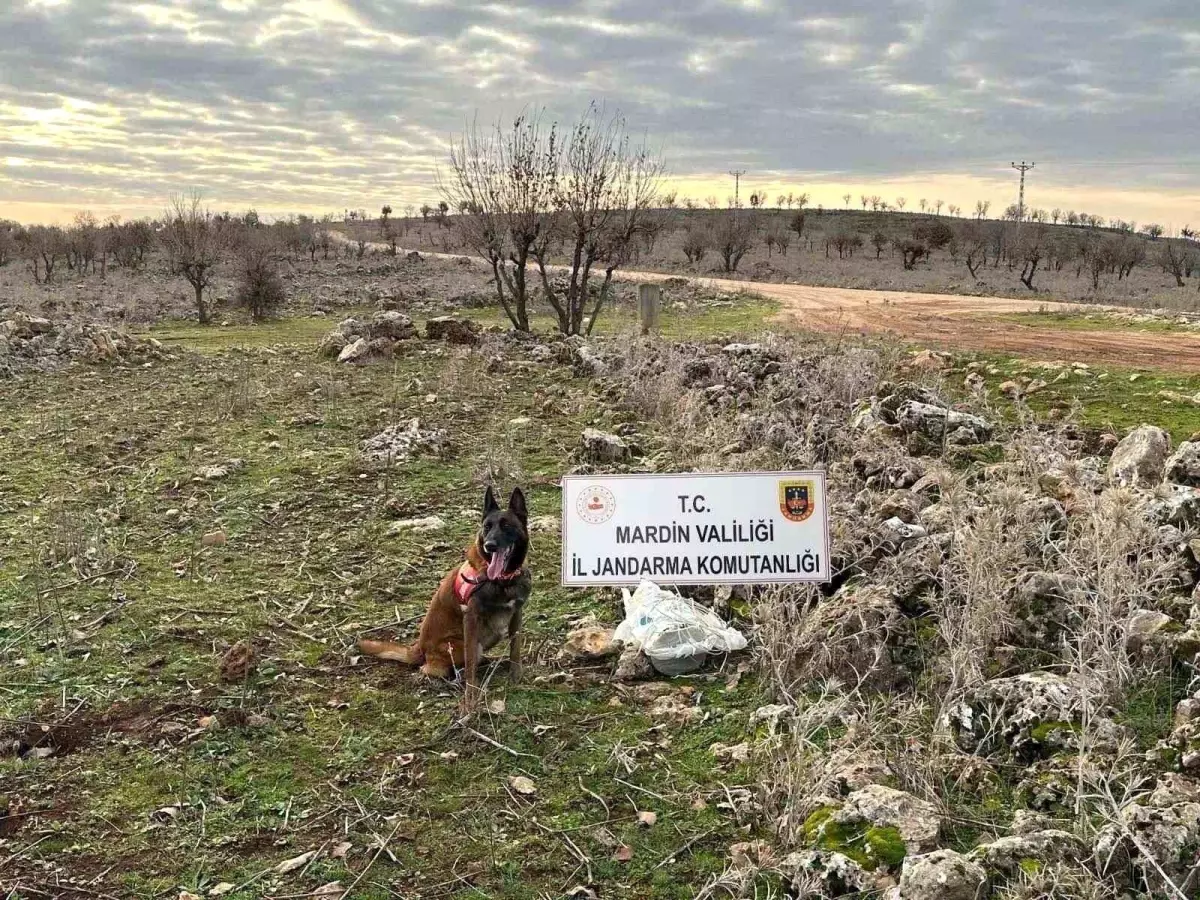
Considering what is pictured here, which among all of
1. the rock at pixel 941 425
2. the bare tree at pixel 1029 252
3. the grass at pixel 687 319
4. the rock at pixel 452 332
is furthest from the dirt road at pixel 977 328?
the bare tree at pixel 1029 252

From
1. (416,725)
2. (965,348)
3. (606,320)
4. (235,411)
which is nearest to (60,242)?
(606,320)

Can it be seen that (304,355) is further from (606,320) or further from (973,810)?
(973,810)

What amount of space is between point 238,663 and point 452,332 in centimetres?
1134

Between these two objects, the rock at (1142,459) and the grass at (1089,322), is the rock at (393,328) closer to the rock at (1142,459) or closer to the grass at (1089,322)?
the grass at (1089,322)

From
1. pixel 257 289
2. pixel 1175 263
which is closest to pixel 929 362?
pixel 257 289

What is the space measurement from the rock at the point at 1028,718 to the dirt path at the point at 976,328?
8.03 metres

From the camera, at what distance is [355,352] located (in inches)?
523

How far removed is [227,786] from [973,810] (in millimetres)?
2621

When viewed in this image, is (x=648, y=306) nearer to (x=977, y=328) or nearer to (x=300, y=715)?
(x=977, y=328)

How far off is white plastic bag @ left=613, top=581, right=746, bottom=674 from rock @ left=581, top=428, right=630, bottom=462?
10.3 feet

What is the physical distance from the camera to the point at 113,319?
64.4 feet

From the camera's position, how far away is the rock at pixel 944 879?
7.41 ft

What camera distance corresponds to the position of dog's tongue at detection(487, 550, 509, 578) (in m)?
3.68

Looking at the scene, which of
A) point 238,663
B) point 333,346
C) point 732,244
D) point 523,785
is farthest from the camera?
point 732,244
